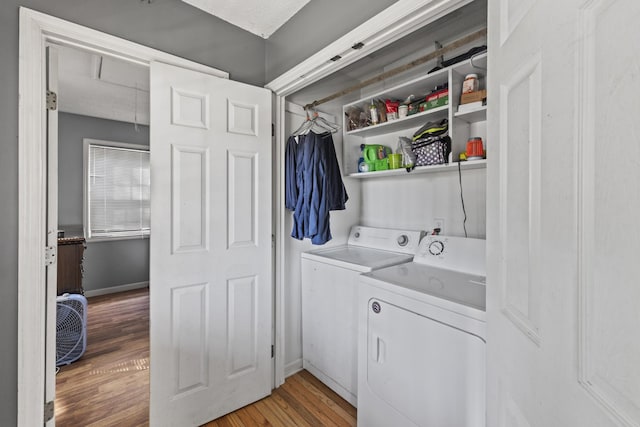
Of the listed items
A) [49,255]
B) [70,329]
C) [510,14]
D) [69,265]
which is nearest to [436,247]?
[510,14]

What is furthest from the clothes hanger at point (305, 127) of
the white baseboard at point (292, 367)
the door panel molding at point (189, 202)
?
the white baseboard at point (292, 367)

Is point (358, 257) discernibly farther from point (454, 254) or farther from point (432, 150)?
point (432, 150)

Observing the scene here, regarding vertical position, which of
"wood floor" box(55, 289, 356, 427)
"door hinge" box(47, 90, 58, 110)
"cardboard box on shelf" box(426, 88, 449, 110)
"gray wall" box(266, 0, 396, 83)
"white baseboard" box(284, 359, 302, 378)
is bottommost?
"wood floor" box(55, 289, 356, 427)

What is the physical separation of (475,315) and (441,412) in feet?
1.48

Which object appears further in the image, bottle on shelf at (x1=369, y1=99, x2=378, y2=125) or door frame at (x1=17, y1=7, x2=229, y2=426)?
bottle on shelf at (x1=369, y1=99, x2=378, y2=125)

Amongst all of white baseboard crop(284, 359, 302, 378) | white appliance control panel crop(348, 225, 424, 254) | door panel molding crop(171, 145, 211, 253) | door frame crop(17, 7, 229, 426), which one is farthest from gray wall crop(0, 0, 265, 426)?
white appliance control panel crop(348, 225, 424, 254)

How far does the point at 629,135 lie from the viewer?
1.06 feet

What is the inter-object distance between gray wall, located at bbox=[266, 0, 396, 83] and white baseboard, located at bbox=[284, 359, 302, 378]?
2.09 meters

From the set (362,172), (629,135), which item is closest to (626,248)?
(629,135)

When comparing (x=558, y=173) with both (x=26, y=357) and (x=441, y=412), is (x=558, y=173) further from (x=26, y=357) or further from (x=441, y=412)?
(x=26, y=357)

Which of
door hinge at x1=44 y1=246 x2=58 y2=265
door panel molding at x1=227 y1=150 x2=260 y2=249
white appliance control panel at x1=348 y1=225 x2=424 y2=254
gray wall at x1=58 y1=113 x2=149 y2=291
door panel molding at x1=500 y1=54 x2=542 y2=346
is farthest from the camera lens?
gray wall at x1=58 y1=113 x2=149 y2=291

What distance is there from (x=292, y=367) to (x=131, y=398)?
1085mm

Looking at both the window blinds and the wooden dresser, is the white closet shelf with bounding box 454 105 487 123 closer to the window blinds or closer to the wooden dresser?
the wooden dresser

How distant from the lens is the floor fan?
7.21ft
